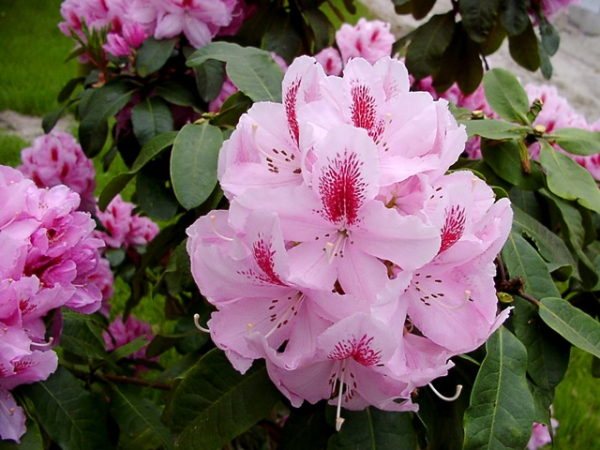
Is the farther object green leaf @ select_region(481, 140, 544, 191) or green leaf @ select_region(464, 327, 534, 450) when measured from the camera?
green leaf @ select_region(481, 140, 544, 191)

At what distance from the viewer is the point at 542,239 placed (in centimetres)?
93

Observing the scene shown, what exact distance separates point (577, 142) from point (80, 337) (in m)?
0.80

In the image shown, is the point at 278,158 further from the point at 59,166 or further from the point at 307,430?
the point at 59,166

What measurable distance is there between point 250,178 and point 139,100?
76 cm

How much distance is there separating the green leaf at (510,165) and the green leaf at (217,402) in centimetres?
43

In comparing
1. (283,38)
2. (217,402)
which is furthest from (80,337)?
(283,38)

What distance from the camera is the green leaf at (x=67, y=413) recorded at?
35.8 inches

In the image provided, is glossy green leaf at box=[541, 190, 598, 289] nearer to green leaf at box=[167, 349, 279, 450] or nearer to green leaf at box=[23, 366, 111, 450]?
green leaf at box=[167, 349, 279, 450]

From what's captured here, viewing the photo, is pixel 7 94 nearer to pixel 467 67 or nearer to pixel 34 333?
pixel 467 67

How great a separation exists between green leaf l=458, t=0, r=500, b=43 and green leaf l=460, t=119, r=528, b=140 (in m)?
0.48

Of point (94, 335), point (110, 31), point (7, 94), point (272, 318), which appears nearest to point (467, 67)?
point (110, 31)

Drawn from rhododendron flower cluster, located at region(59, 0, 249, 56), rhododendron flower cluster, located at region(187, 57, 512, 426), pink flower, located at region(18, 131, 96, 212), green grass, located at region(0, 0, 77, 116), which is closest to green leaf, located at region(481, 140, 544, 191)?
rhododendron flower cluster, located at region(187, 57, 512, 426)

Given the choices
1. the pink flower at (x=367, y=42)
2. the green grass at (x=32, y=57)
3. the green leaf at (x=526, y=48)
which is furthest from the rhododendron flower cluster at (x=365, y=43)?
the green grass at (x=32, y=57)

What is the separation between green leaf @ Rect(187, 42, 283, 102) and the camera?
0.95 meters
